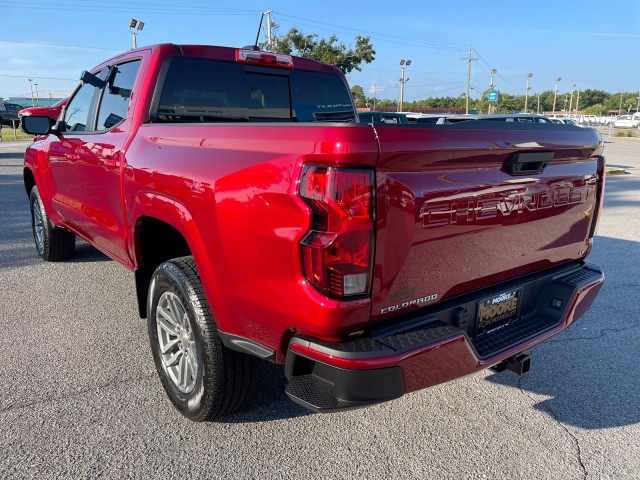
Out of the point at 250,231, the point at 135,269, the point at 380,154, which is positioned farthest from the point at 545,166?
the point at 135,269

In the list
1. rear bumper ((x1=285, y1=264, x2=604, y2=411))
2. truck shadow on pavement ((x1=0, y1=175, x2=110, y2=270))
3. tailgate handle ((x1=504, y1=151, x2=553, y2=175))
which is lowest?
truck shadow on pavement ((x1=0, y1=175, x2=110, y2=270))

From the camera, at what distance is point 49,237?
5410mm

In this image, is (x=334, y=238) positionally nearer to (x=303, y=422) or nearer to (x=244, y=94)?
(x=303, y=422)

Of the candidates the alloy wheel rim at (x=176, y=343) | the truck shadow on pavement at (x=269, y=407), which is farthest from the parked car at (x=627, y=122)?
the alloy wheel rim at (x=176, y=343)

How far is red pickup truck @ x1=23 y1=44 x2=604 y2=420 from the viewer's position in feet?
6.31

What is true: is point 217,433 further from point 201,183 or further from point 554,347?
point 554,347

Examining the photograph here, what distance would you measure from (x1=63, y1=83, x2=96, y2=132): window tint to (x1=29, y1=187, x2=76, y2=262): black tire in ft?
3.60

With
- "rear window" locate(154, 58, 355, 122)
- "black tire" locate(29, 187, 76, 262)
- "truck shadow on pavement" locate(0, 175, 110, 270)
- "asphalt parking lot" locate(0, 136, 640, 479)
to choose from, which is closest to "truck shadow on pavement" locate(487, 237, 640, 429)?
"asphalt parking lot" locate(0, 136, 640, 479)

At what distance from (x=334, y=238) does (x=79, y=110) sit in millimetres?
3583

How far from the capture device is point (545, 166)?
2.58m

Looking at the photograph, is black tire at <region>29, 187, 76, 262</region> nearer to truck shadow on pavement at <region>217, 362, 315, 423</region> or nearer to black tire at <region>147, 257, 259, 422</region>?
black tire at <region>147, 257, 259, 422</region>

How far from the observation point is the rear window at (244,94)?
338cm

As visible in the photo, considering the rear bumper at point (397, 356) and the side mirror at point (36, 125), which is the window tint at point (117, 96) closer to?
the side mirror at point (36, 125)

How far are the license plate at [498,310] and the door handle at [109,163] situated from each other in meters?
2.33
